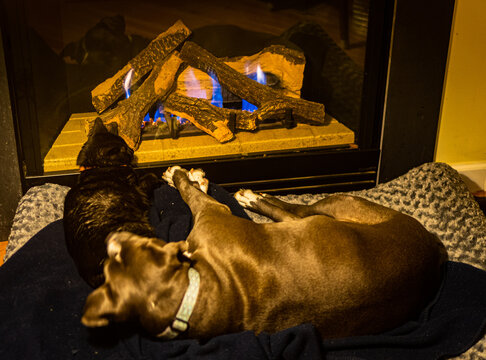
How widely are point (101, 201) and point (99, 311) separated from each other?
85 cm

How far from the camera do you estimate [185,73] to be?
3.27 meters

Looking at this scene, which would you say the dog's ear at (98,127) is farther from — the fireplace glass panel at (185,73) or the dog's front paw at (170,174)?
the dog's front paw at (170,174)

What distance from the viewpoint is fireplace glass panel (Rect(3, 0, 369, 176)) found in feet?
9.40

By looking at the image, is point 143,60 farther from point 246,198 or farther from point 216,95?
point 246,198

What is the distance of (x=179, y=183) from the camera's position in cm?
273

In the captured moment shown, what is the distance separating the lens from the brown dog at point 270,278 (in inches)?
65.5

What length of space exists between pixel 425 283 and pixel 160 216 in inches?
56.4

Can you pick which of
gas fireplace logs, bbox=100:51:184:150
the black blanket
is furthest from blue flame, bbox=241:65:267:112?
the black blanket

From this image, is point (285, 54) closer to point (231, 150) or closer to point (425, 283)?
point (231, 150)

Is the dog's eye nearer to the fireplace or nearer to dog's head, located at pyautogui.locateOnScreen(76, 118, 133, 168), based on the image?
dog's head, located at pyautogui.locateOnScreen(76, 118, 133, 168)

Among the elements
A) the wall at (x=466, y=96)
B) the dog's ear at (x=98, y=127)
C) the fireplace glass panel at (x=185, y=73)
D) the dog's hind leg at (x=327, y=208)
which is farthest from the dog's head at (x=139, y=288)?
the wall at (x=466, y=96)

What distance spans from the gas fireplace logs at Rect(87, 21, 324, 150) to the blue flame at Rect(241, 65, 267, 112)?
0.04 meters

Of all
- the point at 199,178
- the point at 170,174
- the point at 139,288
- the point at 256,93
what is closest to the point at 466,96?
the point at 256,93

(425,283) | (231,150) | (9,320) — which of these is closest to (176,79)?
(231,150)
